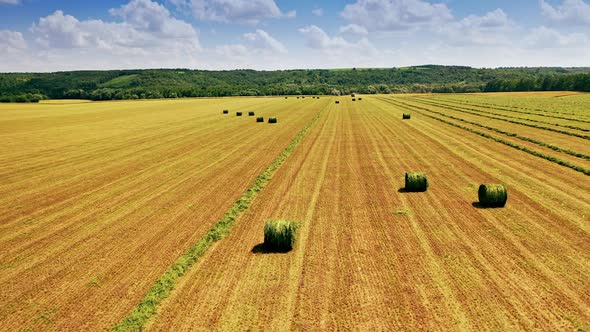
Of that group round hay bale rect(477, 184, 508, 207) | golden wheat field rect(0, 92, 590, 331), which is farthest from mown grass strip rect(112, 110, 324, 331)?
round hay bale rect(477, 184, 508, 207)

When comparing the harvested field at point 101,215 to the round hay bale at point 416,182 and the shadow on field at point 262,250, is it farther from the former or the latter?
the round hay bale at point 416,182

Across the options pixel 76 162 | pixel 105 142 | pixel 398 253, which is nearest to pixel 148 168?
pixel 76 162

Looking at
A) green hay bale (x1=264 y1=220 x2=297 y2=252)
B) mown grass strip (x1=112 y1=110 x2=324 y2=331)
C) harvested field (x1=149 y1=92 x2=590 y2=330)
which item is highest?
green hay bale (x1=264 y1=220 x2=297 y2=252)

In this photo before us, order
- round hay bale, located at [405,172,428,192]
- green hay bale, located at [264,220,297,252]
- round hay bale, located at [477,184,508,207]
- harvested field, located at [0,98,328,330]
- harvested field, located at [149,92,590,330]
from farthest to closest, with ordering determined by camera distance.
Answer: round hay bale, located at [405,172,428,192], round hay bale, located at [477,184,508,207], green hay bale, located at [264,220,297,252], harvested field, located at [0,98,328,330], harvested field, located at [149,92,590,330]

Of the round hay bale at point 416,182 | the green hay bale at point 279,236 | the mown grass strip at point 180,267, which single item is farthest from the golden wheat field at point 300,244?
the round hay bale at point 416,182

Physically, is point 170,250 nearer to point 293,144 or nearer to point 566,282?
point 566,282

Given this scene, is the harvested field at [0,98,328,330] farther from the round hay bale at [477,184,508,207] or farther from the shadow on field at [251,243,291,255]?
the round hay bale at [477,184,508,207]

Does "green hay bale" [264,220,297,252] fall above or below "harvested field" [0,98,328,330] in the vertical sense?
above
